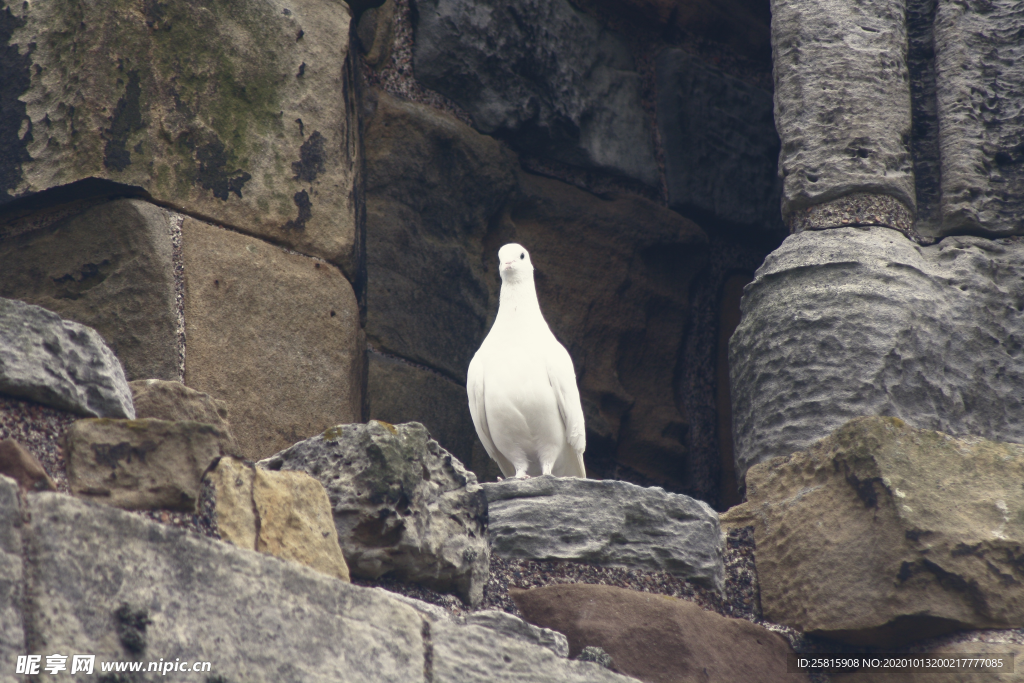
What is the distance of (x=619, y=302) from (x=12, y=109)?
204 centimetres

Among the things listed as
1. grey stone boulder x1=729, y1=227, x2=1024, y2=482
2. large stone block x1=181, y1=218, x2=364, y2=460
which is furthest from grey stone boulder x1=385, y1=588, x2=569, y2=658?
grey stone boulder x1=729, y1=227, x2=1024, y2=482

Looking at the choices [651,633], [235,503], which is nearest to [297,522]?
[235,503]

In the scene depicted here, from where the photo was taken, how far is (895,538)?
8.46ft

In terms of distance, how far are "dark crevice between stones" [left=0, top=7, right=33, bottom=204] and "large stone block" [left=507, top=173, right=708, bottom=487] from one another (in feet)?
5.01

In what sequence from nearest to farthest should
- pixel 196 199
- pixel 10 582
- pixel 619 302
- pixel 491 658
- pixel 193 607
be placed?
pixel 10 582 → pixel 193 607 → pixel 491 658 → pixel 196 199 → pixel 619 302

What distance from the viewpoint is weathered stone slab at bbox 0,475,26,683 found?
1425 millimetres

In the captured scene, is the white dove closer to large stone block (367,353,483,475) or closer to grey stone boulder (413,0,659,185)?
large stone block (367,353,483,475)

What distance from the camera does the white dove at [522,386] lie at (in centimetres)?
336

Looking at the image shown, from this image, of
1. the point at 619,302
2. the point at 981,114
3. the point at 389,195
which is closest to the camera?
the point at 981,114

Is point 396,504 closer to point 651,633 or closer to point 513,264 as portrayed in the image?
point 651,633

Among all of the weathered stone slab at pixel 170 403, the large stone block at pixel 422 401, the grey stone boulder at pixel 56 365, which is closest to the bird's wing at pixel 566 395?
the large stone block at pixel 422 401

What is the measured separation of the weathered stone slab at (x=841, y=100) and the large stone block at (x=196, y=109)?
49.6 inches

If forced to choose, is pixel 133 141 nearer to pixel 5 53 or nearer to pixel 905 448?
pixel 5 53

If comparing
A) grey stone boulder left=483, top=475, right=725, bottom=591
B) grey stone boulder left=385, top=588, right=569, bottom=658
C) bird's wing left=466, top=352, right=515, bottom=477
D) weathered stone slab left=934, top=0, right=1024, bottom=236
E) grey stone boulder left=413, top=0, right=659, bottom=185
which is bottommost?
grey stone boulder left=385, top=588, right=569, bottom=658
